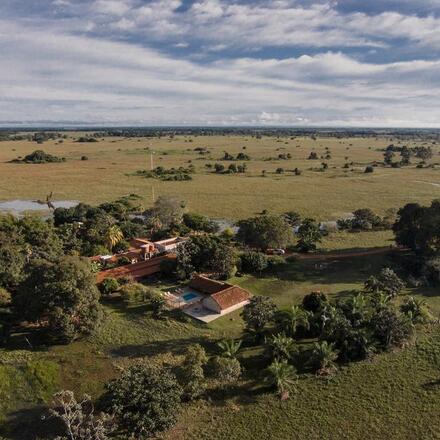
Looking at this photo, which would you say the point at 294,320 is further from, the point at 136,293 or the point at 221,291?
the point at 136,293

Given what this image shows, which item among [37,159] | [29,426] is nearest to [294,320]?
[29,426]

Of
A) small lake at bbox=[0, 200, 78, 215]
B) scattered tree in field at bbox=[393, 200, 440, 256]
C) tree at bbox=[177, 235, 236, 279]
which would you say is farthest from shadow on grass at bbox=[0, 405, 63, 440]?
small lake at bbox=[0, 200, 78, 215]

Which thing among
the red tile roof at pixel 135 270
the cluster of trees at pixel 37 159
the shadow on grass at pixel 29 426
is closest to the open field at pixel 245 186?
the cluster of trees at pixel 37 159

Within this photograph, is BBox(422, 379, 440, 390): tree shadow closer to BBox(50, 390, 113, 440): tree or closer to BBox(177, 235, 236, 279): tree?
BBox(50, 390, 113, 440): tree

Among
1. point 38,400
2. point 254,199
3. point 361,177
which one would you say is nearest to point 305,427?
point 38,400

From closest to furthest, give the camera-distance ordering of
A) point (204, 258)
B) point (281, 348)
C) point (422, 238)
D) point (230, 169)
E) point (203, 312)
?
point (281, 348) → point (203, 312) → point (204, 258) → point (422, 238) → point (230, 169)

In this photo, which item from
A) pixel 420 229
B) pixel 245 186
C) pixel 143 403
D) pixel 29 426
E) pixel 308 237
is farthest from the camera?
pixel 245 186
